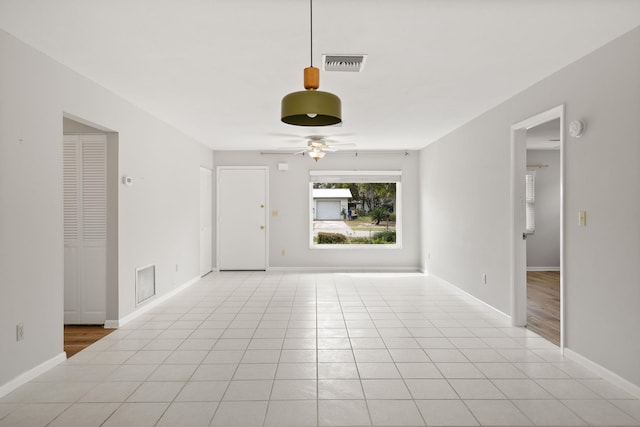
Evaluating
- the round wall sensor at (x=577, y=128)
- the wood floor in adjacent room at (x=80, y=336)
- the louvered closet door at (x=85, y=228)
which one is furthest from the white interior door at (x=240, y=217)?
the round wall sensor at (x=577, y=128)

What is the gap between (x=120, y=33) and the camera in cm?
276

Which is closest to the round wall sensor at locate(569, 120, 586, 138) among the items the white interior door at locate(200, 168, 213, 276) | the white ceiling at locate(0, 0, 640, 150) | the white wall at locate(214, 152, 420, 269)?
the white ceiling at locate(0, 0, 640, 150)

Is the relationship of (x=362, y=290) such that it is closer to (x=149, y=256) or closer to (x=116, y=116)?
(x=149, y=256)

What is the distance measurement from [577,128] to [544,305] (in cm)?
290

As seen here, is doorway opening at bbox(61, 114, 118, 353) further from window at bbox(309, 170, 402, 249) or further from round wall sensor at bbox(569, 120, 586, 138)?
window at bbox(309, 170, 402, 249)

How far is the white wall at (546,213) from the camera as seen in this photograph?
8.11m

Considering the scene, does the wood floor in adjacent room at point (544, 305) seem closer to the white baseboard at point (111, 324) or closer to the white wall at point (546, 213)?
the white wall at point (546, 213)

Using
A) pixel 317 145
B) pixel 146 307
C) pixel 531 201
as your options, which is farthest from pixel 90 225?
pixel 531 201

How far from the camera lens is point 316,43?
2912 millimetres

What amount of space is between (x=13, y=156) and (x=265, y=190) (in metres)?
5.40

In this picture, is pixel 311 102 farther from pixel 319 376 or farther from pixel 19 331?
pixel 19 331

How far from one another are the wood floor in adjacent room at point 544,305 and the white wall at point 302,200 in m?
2.39

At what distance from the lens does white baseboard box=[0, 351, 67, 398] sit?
2.73 metres

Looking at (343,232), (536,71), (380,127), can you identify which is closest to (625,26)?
(536,71)
